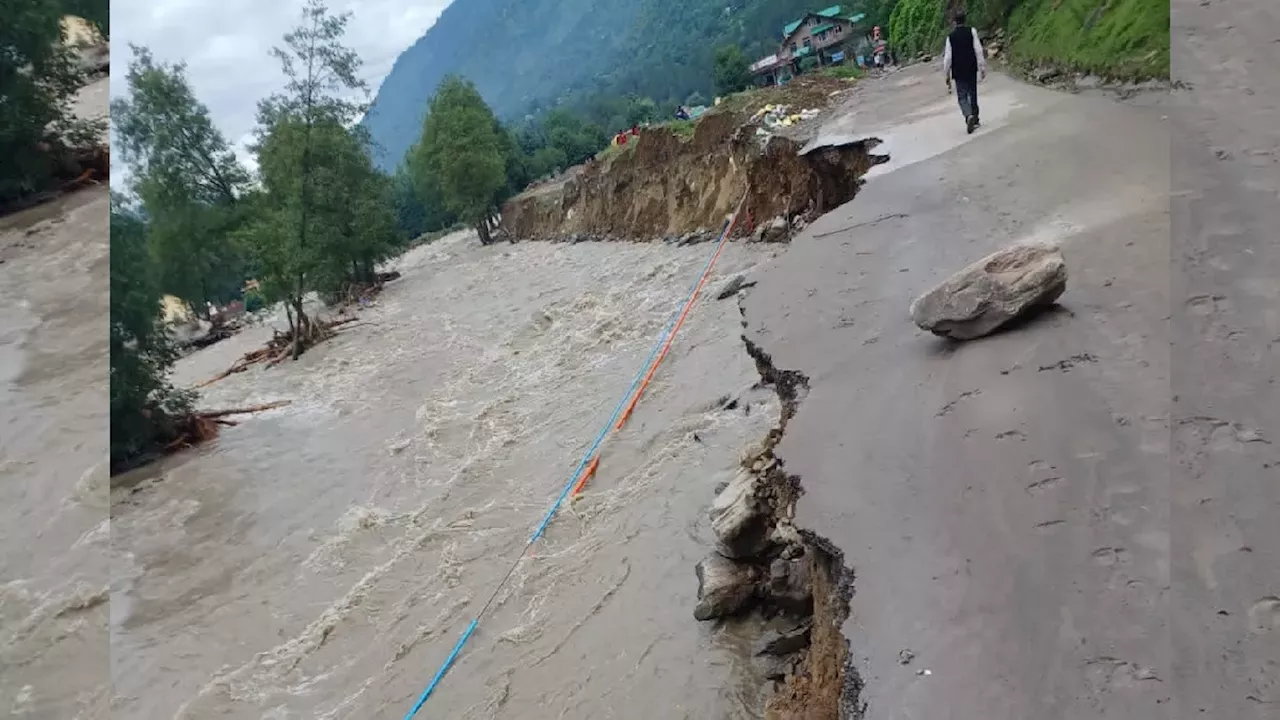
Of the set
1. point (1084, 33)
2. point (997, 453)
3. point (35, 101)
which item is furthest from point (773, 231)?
point (35, 101)

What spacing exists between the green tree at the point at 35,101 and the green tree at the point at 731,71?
150 feet

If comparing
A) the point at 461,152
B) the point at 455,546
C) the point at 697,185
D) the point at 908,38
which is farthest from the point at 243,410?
the point at 461,152

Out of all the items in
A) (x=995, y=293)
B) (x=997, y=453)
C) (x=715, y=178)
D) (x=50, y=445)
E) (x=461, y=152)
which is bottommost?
(x=715, y=178)

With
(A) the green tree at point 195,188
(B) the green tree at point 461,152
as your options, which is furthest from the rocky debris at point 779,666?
(B) the green tree at point 461,152

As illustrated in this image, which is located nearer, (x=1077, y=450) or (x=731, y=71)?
(x=1077, y=450)

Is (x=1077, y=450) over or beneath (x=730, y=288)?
over

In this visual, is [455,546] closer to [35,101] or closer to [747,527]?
[747,527]

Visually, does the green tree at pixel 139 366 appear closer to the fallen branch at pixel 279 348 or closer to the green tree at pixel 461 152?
the fallen branch at pixel 279 348

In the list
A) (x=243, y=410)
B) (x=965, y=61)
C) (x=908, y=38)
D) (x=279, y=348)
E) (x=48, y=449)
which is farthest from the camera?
(x=908, y=38)

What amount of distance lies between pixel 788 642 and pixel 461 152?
3898cm

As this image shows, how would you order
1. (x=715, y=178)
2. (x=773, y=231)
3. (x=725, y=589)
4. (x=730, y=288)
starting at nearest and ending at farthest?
(x=725, y=589)
(x=730, y=288)
(x=773, y=231)
(x=715, y=178)

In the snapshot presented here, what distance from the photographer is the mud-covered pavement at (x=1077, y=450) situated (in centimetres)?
236

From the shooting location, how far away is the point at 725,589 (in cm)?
489

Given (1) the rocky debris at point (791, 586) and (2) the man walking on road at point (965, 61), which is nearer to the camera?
(1) the rocky debris at point (791, 586)
